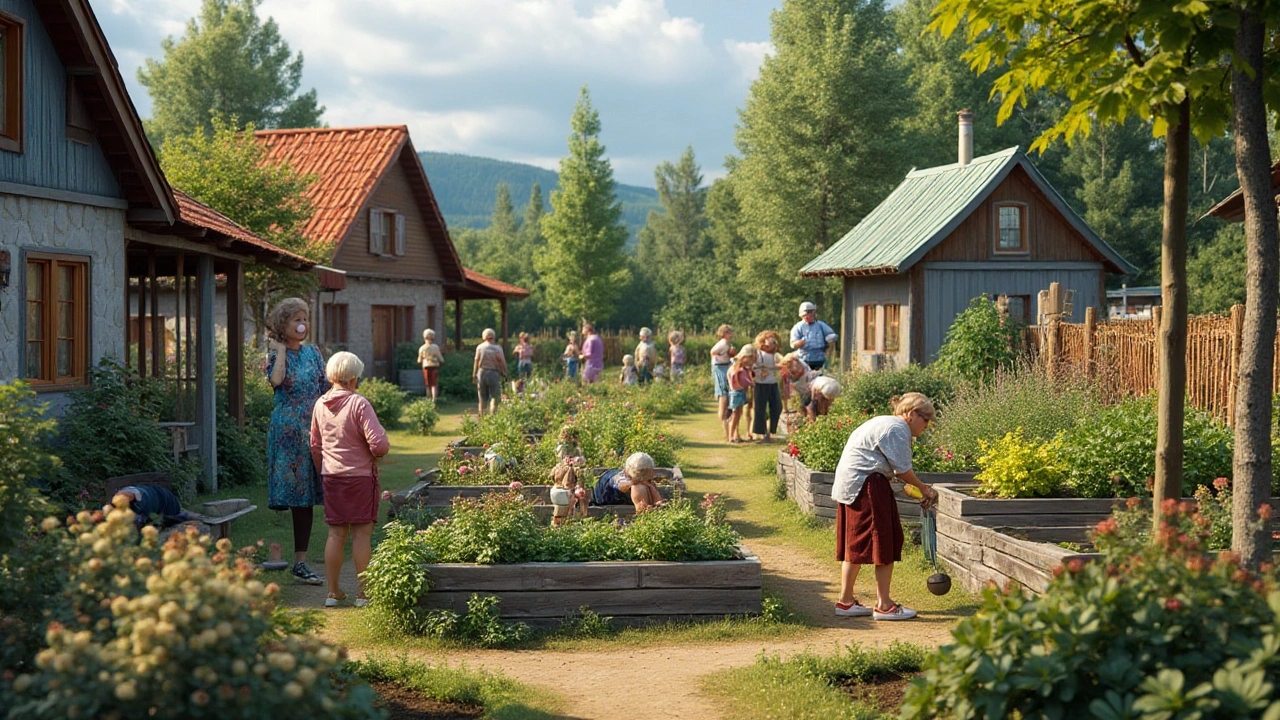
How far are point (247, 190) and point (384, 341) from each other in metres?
8.42

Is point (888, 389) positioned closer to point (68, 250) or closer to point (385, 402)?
point (385, 402)

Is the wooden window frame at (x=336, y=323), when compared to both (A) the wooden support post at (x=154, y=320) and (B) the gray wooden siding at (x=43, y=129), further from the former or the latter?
(B) the gray wooden siding at (x=43, y=129)

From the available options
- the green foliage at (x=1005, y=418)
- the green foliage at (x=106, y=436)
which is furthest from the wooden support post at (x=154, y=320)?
the green foliage at (x=1005, y=418)

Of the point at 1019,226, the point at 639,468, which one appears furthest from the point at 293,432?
the point at 1019,226

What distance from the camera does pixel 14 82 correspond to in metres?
10.3

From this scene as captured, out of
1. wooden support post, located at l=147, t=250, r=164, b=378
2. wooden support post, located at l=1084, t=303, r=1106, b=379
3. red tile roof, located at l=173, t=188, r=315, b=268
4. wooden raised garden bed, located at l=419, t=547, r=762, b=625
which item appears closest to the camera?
wooden raised garden bed, located at l=419, t=547, r=762, b=625

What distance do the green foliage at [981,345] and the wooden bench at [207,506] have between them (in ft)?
35.5

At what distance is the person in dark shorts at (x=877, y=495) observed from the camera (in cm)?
762

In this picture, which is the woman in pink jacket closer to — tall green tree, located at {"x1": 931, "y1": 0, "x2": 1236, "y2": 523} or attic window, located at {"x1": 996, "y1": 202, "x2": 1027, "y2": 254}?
tall green tree, located at {"x1": 931, "y1": 0, "x2": 1236, "y2": 523}

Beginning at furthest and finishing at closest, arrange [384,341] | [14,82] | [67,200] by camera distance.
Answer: [384,341]
[67,200]
[14,82]

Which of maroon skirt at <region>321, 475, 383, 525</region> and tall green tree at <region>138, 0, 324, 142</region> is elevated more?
tall green tree at <region>138, 0, 324, 142</region>

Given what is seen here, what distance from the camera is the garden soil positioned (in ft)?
19.4

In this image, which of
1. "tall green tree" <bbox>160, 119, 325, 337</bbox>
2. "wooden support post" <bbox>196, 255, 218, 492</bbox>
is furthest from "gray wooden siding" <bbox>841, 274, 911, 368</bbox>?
"wooden support post" <bbox>196, 255, 218, 492</bbox>

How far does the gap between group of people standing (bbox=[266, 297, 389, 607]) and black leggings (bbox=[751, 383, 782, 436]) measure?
31.5 ft
